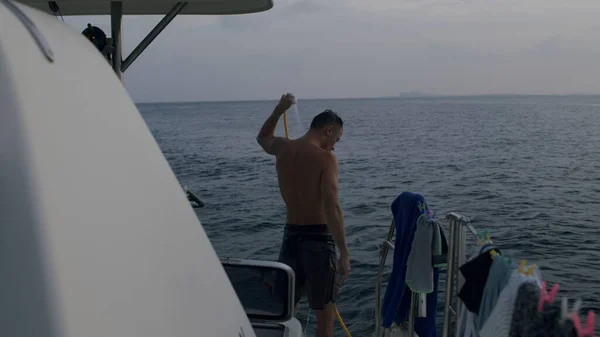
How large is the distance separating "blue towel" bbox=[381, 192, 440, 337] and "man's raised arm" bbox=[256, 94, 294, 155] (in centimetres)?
107

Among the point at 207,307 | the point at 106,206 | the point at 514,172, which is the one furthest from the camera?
the point at 514,172

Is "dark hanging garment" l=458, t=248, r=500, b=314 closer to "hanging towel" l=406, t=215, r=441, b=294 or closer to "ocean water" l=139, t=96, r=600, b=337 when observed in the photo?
"hanging towel" l=406, t=215, r=441, b=294

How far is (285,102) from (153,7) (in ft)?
4.35

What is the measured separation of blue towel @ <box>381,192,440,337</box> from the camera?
11.7 feet

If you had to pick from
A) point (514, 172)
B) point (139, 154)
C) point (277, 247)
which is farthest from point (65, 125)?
point (514, 172)

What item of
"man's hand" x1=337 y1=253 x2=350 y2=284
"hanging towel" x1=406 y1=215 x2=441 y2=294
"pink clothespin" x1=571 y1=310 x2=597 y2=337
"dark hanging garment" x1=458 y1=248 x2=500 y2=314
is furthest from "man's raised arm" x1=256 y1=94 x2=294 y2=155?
"pink clothespin" x1=571 y1=310 x2=597 y2=337

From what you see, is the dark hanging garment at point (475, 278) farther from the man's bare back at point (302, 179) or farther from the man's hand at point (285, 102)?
the man's hand at point (285, 102)

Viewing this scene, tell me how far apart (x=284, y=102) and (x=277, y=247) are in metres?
9.38

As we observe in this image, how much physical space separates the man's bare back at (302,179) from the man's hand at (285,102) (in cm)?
28

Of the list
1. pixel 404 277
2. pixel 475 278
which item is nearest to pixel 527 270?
pixel 475 278

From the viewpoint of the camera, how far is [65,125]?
2.97ft

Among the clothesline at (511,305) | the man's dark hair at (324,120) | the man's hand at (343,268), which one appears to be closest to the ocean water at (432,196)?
the man's dark hair at (324,120)

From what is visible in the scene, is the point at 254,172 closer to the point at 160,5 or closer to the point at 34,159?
the point at 160,5

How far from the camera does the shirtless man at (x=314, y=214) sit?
411 cm
